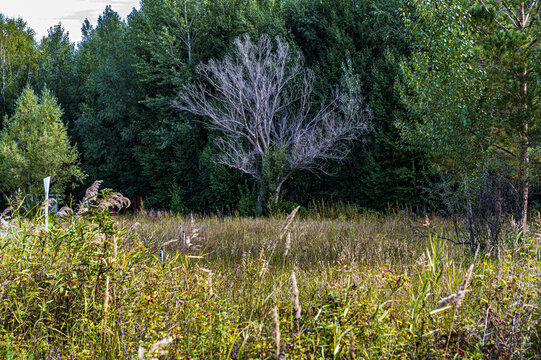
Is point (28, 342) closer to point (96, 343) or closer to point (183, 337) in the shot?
point (96, 343)

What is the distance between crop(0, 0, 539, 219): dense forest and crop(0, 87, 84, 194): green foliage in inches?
4.6

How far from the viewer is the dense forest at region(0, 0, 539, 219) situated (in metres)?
6.26

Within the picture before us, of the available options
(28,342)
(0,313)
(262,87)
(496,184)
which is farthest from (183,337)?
(262,87)

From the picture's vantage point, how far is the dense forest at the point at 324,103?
6.26m

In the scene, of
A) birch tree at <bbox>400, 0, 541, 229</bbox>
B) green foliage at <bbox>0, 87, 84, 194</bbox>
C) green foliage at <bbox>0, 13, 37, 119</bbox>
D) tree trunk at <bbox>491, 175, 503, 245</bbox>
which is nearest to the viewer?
tree trunk at <bbox>491, 175, 503, 245</bbox>

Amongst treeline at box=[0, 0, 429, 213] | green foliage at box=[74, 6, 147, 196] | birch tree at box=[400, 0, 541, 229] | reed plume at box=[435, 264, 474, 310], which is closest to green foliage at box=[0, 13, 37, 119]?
treeline at box=[0, 0, 429, 213]

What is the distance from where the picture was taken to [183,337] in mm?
2512

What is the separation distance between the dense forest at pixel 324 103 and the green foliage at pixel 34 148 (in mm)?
116

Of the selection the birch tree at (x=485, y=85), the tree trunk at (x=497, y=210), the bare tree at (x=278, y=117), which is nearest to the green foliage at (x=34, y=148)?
the bare tree at (x=278, y=117)

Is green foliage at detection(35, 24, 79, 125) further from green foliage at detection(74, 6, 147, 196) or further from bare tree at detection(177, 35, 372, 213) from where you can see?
bare tree at detection(177, 35, 372, 213)

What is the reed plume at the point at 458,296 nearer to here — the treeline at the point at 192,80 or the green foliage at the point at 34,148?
the treeline at the point at 192,80

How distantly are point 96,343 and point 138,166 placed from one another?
21575 mm

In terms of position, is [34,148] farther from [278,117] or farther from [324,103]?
[324,103]

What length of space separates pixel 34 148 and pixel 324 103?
16459 millimetres
